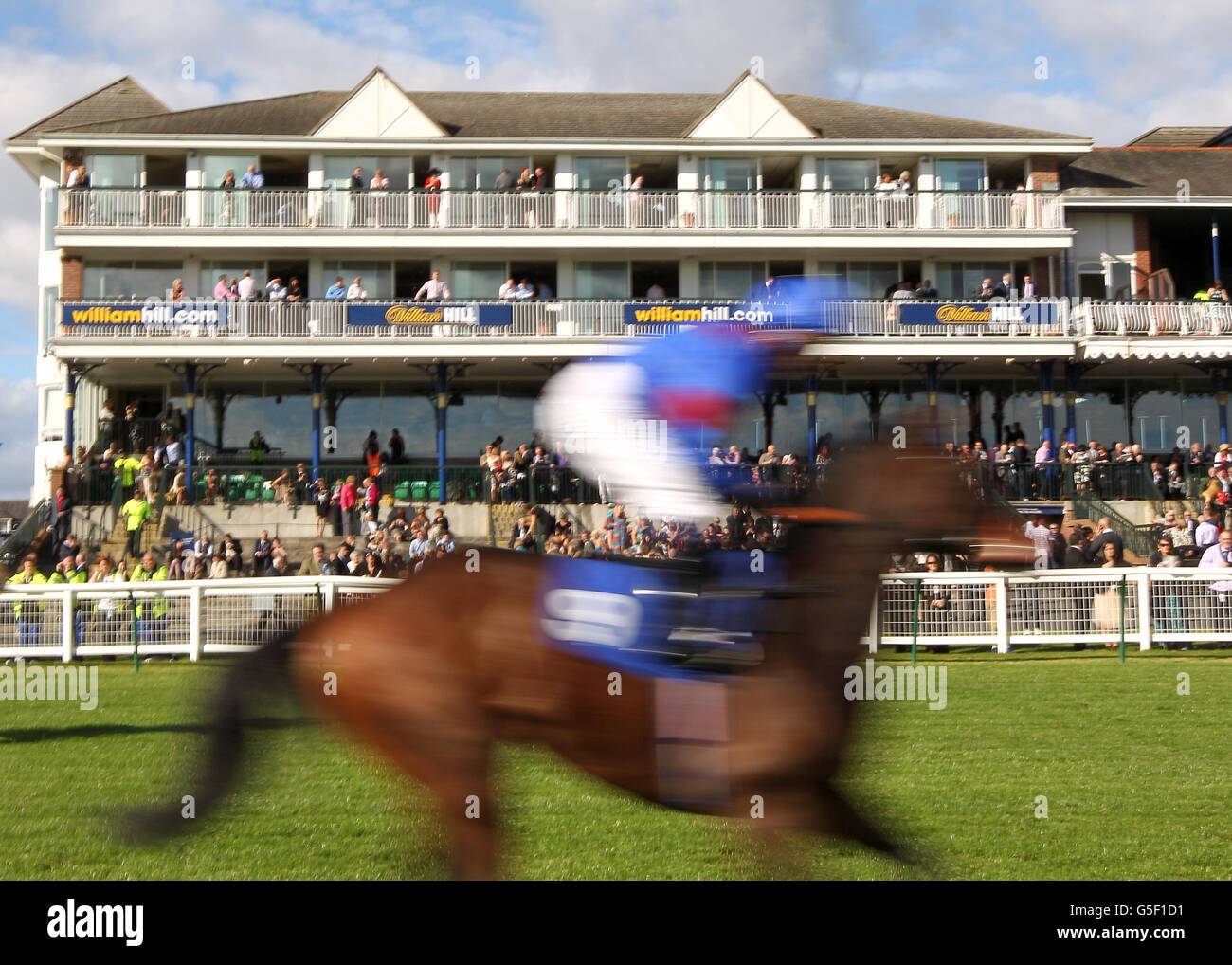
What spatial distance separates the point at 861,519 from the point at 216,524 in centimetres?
1771

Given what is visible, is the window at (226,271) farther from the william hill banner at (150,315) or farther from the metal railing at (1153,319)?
the metal railing at (1153,319)

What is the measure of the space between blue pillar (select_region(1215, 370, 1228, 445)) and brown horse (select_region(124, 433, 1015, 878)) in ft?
81.3

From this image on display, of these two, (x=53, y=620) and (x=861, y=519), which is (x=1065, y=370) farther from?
(x=861, y=519)

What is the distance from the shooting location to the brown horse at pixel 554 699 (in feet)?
11.1

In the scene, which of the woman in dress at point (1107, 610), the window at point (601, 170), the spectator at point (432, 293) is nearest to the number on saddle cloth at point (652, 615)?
the woman in dress at point (1107, 610)

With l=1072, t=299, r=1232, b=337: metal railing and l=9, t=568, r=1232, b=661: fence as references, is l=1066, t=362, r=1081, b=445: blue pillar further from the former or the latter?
l=9, t=568, r=1232, b=661: fence

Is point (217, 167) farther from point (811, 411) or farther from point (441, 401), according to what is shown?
point (811, 411)

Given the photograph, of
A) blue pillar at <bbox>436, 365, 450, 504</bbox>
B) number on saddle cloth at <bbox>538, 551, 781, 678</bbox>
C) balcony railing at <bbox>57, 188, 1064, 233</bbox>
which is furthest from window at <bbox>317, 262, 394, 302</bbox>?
number on saddle cloth at <bbox>538, 551, 781, 678</bbox>

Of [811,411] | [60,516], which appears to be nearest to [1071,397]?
[811,411]

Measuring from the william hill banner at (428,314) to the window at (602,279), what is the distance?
2694 millimetres

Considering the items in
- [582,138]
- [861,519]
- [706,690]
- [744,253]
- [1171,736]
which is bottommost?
[1171,736]

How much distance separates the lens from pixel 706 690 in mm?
3439

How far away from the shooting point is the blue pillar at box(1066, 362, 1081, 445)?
24.4 meters
